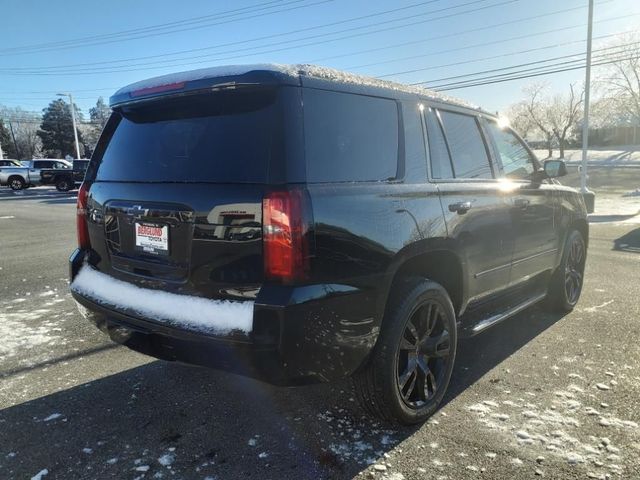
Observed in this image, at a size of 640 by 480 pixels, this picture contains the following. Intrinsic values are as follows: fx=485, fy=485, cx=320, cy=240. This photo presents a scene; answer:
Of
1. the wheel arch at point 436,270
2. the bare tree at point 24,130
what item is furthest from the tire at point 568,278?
the bare tree at point 24,130

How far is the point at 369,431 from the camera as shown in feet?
8.86

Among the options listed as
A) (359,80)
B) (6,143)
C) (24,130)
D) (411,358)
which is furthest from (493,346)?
(24,130)

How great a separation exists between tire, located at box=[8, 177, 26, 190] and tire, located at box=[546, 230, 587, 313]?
3437 cm

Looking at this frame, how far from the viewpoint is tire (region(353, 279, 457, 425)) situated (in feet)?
8.29

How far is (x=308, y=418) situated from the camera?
9.34 feet

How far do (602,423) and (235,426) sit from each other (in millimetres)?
2088

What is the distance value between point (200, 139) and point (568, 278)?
3.93 m

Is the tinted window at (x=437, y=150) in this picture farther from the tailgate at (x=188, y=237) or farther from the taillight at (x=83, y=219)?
the taillight at (x=83, y=219)

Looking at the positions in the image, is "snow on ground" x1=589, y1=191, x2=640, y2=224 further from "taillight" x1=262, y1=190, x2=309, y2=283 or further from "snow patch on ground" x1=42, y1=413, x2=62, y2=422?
"snow patch on ground" x1=42, y1=413, x2=62, y2=422

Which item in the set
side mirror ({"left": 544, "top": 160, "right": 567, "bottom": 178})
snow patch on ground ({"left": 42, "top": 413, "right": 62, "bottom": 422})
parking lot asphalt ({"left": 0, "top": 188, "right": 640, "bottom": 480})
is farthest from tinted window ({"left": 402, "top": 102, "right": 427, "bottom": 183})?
snow patch on ground ({"left": 42, "top": 413, "right": 62, "bottom": 422})

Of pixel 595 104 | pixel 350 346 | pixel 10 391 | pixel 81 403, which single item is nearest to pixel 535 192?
pixel 350 346

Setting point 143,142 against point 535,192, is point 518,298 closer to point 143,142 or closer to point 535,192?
point 535,192

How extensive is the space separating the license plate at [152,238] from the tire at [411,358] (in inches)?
46.7

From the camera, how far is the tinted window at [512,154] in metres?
3.79
